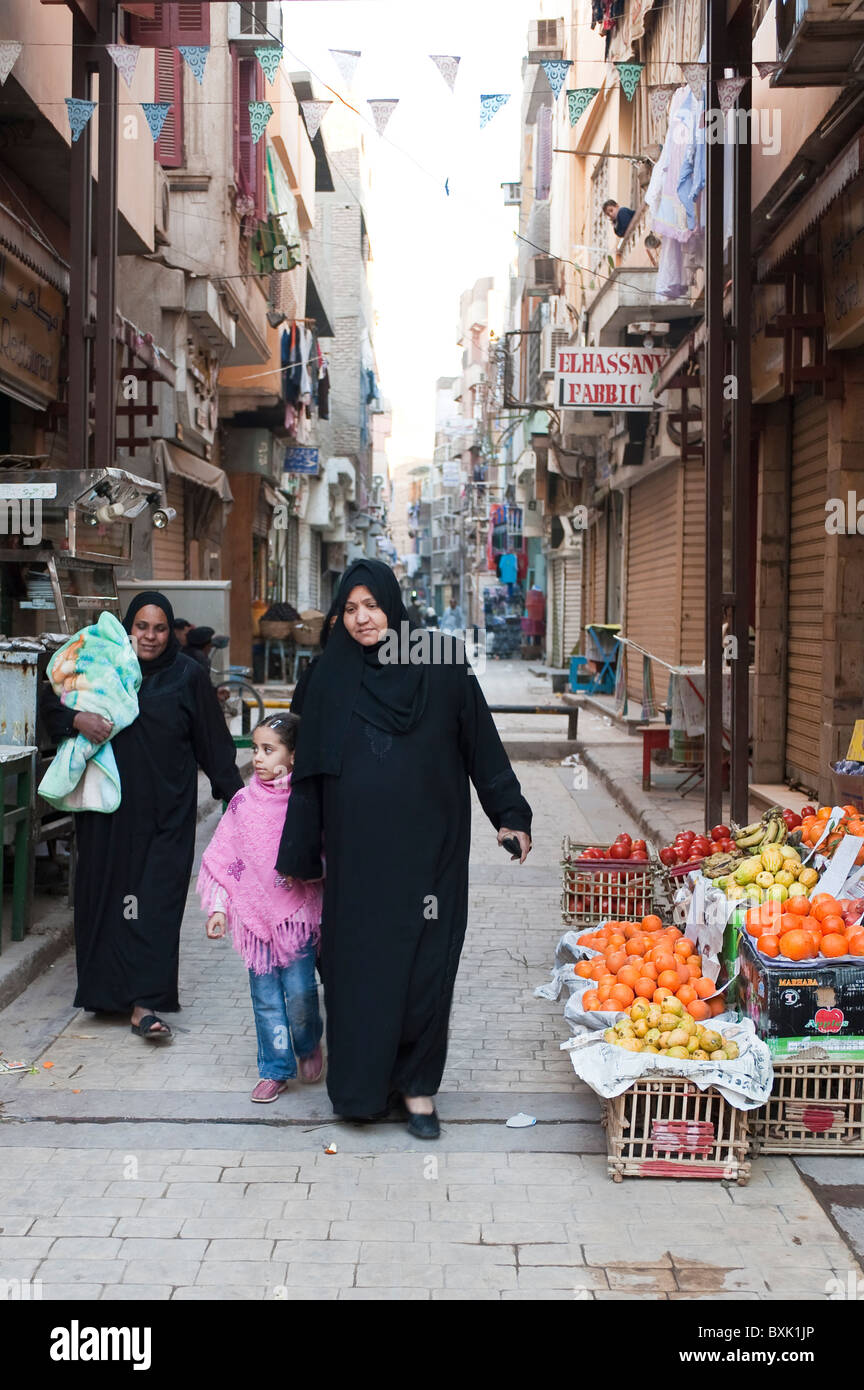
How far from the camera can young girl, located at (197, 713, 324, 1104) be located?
14.1 ft

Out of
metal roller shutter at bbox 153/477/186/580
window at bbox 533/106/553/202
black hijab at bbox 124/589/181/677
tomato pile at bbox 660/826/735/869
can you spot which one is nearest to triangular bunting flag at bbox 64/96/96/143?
black hijab at bbox 124/589/181/677

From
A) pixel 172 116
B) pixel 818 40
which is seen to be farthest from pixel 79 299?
pixel 172 116

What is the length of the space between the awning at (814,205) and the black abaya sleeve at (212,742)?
436 cm

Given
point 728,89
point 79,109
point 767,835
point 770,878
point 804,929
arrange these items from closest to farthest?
→ point 804,929 → point 770,878 → point 767,835 → point 728,89 → point 79,109

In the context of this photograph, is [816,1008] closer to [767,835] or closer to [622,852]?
[767,835]

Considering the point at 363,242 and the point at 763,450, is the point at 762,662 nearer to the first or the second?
the point at 763,450

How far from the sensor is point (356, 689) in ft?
13.3

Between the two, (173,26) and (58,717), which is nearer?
(58,717)

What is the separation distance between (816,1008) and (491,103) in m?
6.01

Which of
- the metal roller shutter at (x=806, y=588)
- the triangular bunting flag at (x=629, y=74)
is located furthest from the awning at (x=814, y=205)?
the triangular bunting flag at (x=629, y=74)

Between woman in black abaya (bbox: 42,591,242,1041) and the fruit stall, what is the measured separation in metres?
1.61

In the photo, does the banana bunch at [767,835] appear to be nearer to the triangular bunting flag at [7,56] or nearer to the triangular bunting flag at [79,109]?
the triangular bunting flag at [79,109]

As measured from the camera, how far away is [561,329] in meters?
23.4
